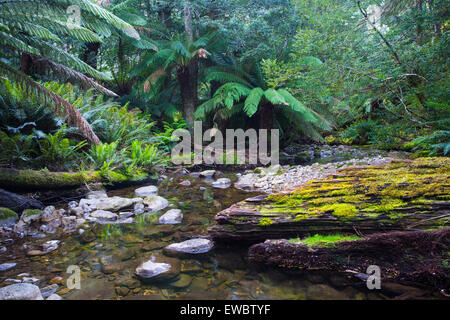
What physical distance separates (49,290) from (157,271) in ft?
2.23

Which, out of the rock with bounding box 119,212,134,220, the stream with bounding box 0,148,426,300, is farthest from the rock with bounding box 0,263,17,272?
the rock with bounding box 119,212,134,220

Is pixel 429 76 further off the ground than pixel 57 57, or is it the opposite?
pixel 57 57

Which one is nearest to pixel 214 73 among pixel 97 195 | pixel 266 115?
pixel 266 115

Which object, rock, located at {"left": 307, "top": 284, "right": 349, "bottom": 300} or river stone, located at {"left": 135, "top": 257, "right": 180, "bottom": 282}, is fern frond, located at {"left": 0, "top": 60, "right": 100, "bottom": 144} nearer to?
river stone, located at {"left": 135, "top": 257, "right": 180, "bottom": 282}

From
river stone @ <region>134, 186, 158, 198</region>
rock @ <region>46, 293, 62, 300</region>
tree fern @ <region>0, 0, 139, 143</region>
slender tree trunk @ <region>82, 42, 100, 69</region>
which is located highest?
slender tree trunk @ <region>82, 42, 100, 69</region>

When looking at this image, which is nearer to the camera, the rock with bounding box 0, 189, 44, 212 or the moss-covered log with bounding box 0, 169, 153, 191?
the rock with bounding box 0, 189, 44, 212

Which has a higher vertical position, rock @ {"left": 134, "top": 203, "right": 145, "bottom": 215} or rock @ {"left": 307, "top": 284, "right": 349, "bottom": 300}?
rock @ {"left": 134, "top": 203, "right": 145, "bottom": 215}

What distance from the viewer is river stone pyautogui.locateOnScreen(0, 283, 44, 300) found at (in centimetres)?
148

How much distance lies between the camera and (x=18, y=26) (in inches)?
137
